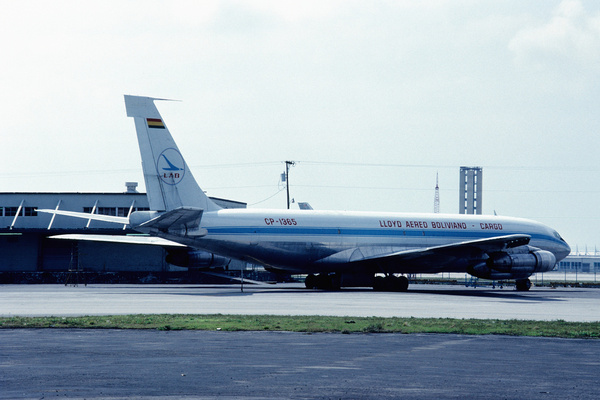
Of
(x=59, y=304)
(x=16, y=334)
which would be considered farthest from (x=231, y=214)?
(x=16, y=334)

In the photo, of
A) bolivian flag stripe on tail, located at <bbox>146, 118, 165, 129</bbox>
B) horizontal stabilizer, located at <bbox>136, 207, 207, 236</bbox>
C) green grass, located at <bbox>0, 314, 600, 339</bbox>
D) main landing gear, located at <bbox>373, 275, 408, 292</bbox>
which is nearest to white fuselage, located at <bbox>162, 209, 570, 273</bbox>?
horizontal stabilizer, located at <bbox>136, 207, 207, 236</bbox>

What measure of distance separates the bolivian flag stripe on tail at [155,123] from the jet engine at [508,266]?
62.4 feet

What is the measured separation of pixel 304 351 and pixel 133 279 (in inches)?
1755

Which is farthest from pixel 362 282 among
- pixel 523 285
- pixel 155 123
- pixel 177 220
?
pixel 155 123

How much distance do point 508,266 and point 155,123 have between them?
67.2 feet

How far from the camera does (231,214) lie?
131 ft

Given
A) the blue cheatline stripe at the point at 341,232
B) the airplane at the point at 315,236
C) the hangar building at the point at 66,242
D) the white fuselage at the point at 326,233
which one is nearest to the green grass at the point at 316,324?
the airplane at the point at 315,236

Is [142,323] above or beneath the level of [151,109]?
beneath

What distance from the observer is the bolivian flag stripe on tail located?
35906mm

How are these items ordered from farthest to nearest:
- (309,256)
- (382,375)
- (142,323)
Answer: (309,256), (142,323), (382,375)

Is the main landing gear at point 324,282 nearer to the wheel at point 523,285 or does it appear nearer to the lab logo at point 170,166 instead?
the wheel at point 523,285

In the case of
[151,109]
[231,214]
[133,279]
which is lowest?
[133,279]

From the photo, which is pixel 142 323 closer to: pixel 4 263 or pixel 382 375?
pixel 382 375

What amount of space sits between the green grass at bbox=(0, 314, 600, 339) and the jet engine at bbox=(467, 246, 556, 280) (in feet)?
72.2
